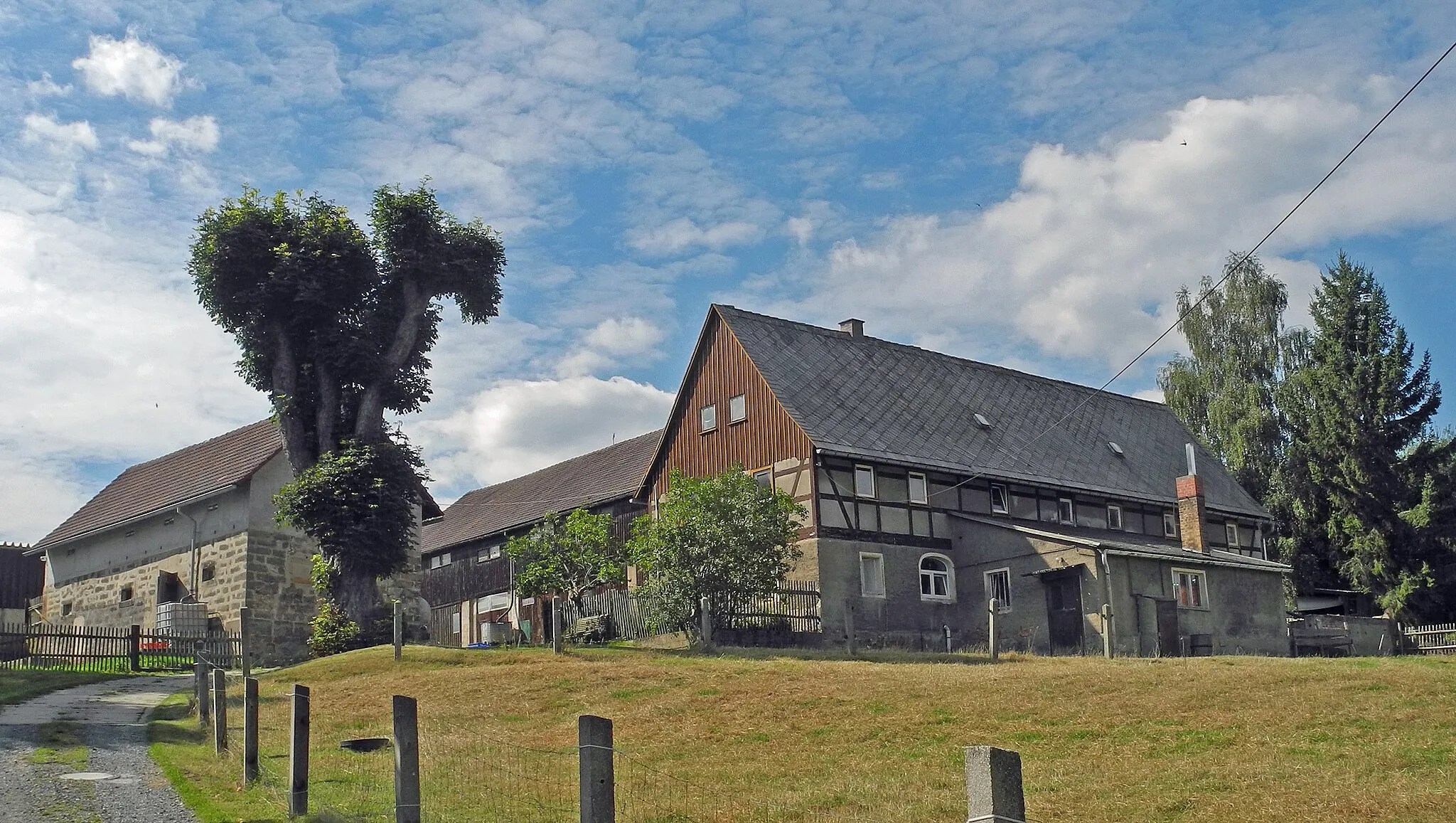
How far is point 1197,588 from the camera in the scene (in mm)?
37625

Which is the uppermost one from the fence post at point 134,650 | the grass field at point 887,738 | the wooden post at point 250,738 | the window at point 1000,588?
the window at point 1000,588

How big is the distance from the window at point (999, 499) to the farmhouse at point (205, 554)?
19.0 metres

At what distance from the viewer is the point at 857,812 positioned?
528 inches

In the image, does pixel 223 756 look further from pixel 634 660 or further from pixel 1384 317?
pixel 1384 317

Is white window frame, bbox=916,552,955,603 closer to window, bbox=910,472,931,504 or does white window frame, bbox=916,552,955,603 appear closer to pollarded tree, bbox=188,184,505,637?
window, bbox=910,472,931,504

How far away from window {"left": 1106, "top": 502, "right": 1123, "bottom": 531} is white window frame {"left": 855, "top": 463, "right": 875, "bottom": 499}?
33.6ft

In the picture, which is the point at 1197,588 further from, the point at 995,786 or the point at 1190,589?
the point at 995,786

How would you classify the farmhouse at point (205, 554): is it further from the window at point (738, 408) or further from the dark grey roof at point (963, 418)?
the dark grey roof at point (963, 418)

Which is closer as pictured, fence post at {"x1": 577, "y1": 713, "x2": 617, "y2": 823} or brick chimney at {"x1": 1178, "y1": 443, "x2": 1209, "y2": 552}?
fence post at {"x1": 577, "y1": 713, "x2": 617, "y2": 823}

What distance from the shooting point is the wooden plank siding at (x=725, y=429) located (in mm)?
37031

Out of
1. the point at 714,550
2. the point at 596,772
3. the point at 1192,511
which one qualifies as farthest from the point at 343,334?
the point at 596,772

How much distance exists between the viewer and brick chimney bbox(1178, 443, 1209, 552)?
137ft

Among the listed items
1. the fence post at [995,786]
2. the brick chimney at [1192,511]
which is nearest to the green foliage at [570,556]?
the brick chimney at [1192,511]

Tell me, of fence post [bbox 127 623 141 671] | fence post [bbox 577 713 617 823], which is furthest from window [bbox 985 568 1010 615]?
fence post [bbox 577 713 617 823]
